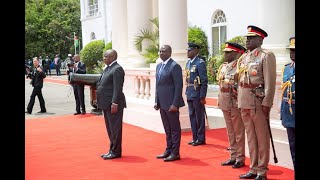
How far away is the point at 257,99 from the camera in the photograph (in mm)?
5305

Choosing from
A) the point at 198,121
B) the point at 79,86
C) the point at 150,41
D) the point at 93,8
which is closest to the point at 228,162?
the point at 198,121

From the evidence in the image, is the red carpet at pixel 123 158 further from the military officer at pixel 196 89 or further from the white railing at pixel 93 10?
the white railing at pixel 93 10

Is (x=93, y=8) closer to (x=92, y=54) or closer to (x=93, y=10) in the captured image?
(x=93, y=10)

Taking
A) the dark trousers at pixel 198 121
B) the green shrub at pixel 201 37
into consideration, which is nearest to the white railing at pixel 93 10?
the green shrub at pixel 201 37

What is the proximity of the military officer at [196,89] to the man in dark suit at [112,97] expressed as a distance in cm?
158

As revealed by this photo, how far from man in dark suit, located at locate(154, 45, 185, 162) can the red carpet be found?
0.88ft

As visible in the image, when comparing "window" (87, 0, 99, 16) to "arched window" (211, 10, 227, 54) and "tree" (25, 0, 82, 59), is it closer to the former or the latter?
"tree" (25, 0, 82, 59)

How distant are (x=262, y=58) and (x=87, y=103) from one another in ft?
42.0

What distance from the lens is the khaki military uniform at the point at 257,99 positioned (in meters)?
5.17

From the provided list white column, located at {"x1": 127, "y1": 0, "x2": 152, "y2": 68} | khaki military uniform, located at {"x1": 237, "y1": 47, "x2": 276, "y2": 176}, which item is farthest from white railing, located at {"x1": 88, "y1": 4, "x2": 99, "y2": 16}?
khaki military uniform, located at {"x1": 237, "y1": 47, "x2": 276, "y2": 176}

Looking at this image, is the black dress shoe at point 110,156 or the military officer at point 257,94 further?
the black dress shoe at point 110,156
